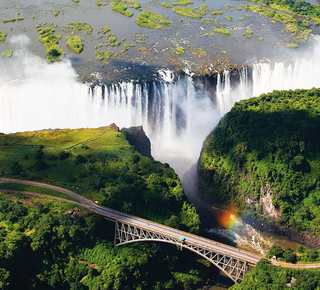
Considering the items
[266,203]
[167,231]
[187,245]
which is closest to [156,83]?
[266,203]

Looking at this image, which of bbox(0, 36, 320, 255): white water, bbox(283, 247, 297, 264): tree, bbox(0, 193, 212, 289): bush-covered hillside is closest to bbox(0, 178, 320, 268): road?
bbox(283, 247, 297, 264): tree

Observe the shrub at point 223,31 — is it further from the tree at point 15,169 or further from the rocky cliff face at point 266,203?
the tree at point 15,169

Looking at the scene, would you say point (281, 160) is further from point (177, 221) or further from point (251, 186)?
point (177, 221)

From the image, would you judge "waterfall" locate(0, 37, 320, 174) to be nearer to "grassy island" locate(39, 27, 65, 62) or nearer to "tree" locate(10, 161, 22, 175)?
"grassy island" locate(39, 27, 65, 62)

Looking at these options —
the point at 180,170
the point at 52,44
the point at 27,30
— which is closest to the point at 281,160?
the point at 180,170

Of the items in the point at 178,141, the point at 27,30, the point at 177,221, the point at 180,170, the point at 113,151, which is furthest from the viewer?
the point at 27,30

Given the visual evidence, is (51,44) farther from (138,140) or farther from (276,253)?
(276,253)
